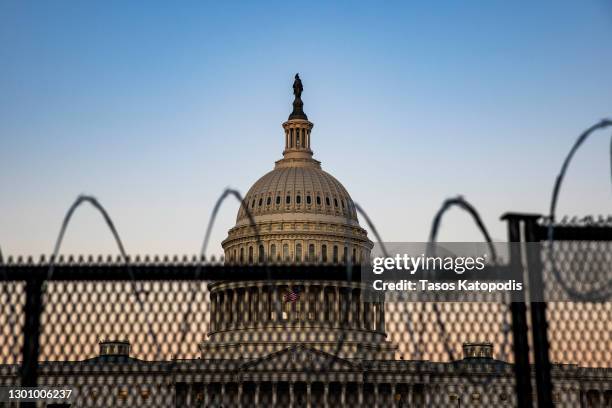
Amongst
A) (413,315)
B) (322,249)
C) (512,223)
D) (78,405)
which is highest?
(322,249)

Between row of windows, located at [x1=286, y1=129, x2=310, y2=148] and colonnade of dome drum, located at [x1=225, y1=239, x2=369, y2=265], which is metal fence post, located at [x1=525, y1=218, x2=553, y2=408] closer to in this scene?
colonnade of dome drum, located at [x1=225, y1=239, x2=369, y2=265]

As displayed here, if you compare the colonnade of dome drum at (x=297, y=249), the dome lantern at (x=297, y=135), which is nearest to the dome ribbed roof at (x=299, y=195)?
the dome lantern at (x=297, y=135)

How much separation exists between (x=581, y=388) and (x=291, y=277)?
239 inches

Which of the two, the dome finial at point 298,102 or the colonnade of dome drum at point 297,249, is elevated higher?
the dome finial at point 298,102

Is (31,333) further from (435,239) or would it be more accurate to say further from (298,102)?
(298,102)

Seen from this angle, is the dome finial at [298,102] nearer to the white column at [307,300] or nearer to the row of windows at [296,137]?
the row of windows at [296,137]

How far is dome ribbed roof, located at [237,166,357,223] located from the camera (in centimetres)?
13838

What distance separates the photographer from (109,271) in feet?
32.7

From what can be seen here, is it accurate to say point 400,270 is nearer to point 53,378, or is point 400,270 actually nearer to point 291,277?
point 291,277

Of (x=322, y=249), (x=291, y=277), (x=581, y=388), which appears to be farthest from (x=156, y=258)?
(x=322, y=249)

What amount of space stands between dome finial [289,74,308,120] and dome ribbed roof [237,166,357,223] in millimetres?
14143

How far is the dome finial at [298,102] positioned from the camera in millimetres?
157875

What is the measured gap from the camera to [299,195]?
14050 centimetres

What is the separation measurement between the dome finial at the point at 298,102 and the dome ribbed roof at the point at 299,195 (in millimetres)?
14143
